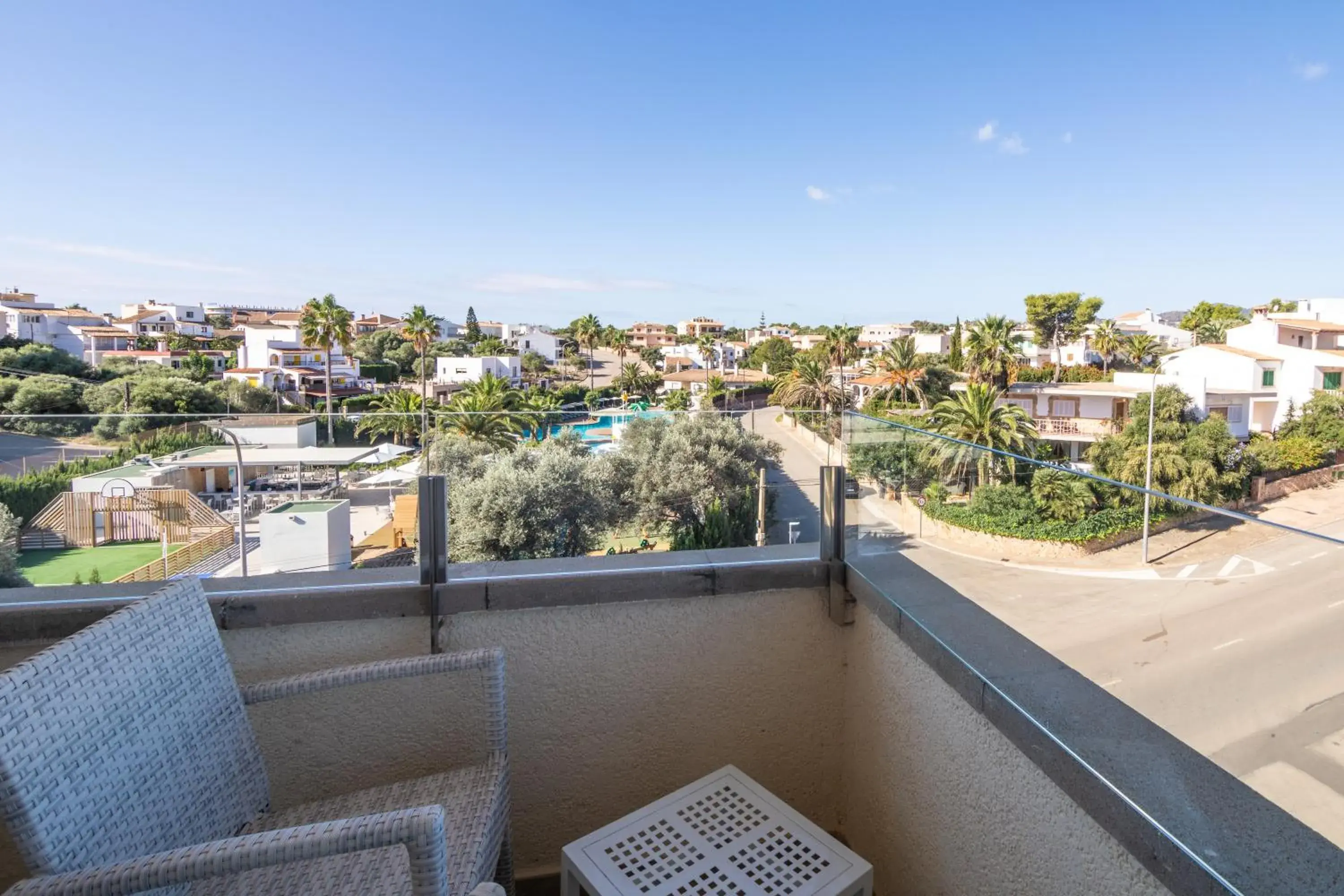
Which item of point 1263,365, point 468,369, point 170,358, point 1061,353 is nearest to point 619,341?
point 468,369

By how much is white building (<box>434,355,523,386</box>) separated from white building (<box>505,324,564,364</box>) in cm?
2100

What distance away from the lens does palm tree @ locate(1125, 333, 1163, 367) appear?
44562 mm

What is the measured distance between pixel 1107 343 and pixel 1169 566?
52.8m

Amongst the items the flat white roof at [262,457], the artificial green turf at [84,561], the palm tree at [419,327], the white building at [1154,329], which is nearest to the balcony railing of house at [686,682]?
the artificial green turf at [84,561]

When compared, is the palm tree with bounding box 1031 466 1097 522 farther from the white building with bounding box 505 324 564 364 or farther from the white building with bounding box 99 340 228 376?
the white building with bounding box 505 324 564 364

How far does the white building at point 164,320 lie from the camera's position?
61.2 meters

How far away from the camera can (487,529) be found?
216 cm

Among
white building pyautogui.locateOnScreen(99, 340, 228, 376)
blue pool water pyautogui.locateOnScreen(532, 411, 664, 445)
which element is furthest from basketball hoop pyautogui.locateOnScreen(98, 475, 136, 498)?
white building pyautogui.locateOnScreen(99, 340, 228, 376)

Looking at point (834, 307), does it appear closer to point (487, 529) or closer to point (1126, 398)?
point (1126, 398)

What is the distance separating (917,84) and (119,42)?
27.8 metres

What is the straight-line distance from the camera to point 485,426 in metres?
2.57

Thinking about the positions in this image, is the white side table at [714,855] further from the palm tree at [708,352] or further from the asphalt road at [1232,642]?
the palm tree at [708,352]

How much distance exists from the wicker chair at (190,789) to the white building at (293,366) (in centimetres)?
3117

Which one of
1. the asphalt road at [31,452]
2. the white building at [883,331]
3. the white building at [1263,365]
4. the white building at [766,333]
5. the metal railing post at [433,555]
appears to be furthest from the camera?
the white building at [883,331]
